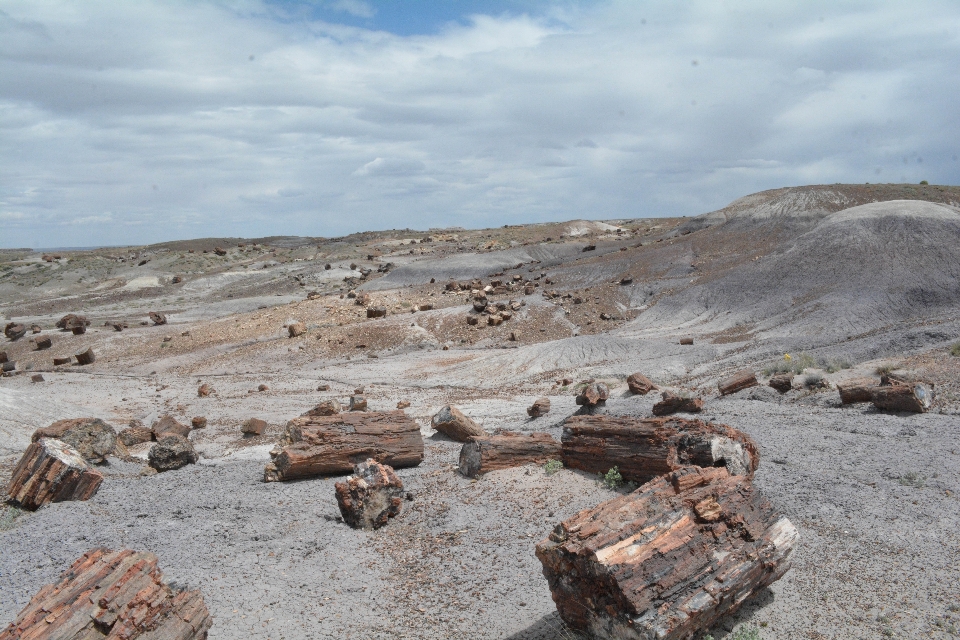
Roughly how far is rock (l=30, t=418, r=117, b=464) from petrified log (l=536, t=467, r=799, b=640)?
8.72 m

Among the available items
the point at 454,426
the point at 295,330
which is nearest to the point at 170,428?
the point at 454,426

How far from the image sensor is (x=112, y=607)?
472cm

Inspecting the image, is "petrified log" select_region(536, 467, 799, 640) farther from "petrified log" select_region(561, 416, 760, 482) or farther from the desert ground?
"petrified log" select_region(561, 416, 760, 482)

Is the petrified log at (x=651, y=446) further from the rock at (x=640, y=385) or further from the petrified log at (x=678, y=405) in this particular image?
the rock at (x=640, y=385)

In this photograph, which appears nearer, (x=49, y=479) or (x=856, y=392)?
(x=49, y=479)

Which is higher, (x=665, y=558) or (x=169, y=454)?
(x=665, y=558)

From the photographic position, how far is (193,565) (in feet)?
23.0

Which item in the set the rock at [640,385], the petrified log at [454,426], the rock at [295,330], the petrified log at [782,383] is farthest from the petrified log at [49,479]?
the rock at [295,330]

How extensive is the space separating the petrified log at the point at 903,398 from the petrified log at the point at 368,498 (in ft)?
25.8

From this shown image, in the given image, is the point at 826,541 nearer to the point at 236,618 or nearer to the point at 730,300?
the point at 236,618

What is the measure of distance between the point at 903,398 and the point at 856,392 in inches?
34.3

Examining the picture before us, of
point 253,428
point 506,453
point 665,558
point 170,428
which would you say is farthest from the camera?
point 253,428

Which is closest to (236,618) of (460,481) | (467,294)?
(460,481)

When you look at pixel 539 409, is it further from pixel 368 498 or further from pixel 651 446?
pixel 368 498
